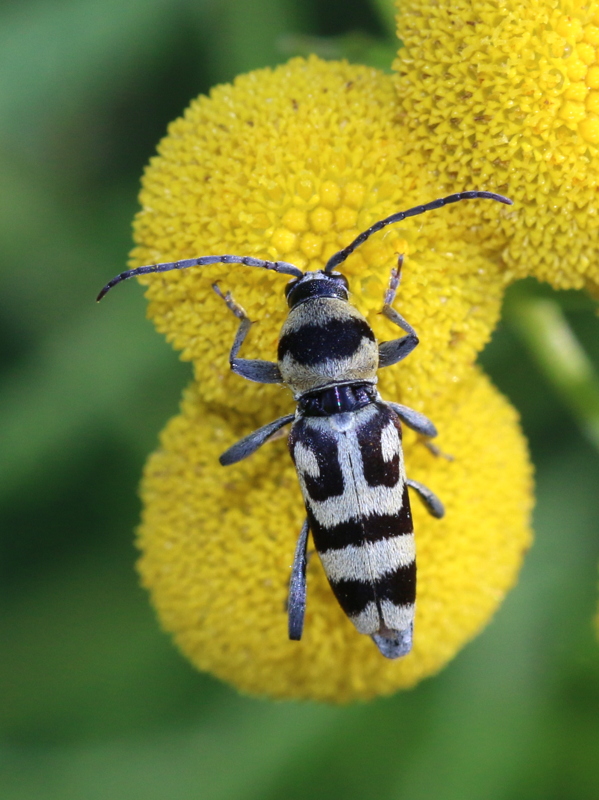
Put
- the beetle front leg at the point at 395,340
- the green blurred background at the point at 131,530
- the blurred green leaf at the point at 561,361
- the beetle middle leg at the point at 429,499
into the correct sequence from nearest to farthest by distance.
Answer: the beetle front leg at the point at 395,340 → the beetle middle leg at the point at 429,499 → the blurred green leaf at the point at 561,361 → the green blurred background at the point at 131,530

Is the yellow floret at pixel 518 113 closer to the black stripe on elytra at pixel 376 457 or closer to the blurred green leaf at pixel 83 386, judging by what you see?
the black stripe on elytra at pixel 376 457

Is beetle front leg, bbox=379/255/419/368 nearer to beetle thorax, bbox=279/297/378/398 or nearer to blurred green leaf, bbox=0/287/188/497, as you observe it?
beetle thorax, bbox=279/297/378/398

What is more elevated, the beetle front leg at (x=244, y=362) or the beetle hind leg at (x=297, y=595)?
the beetle front leg at (x=244, y=362)

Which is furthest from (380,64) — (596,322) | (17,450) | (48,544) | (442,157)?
(48,544)

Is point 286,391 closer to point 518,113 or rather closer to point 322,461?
point 322,461

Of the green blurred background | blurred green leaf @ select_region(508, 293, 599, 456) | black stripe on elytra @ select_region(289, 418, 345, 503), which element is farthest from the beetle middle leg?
the green blurred background

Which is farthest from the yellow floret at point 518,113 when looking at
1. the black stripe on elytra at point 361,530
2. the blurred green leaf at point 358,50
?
the black stripe on elytra at point 361,530
